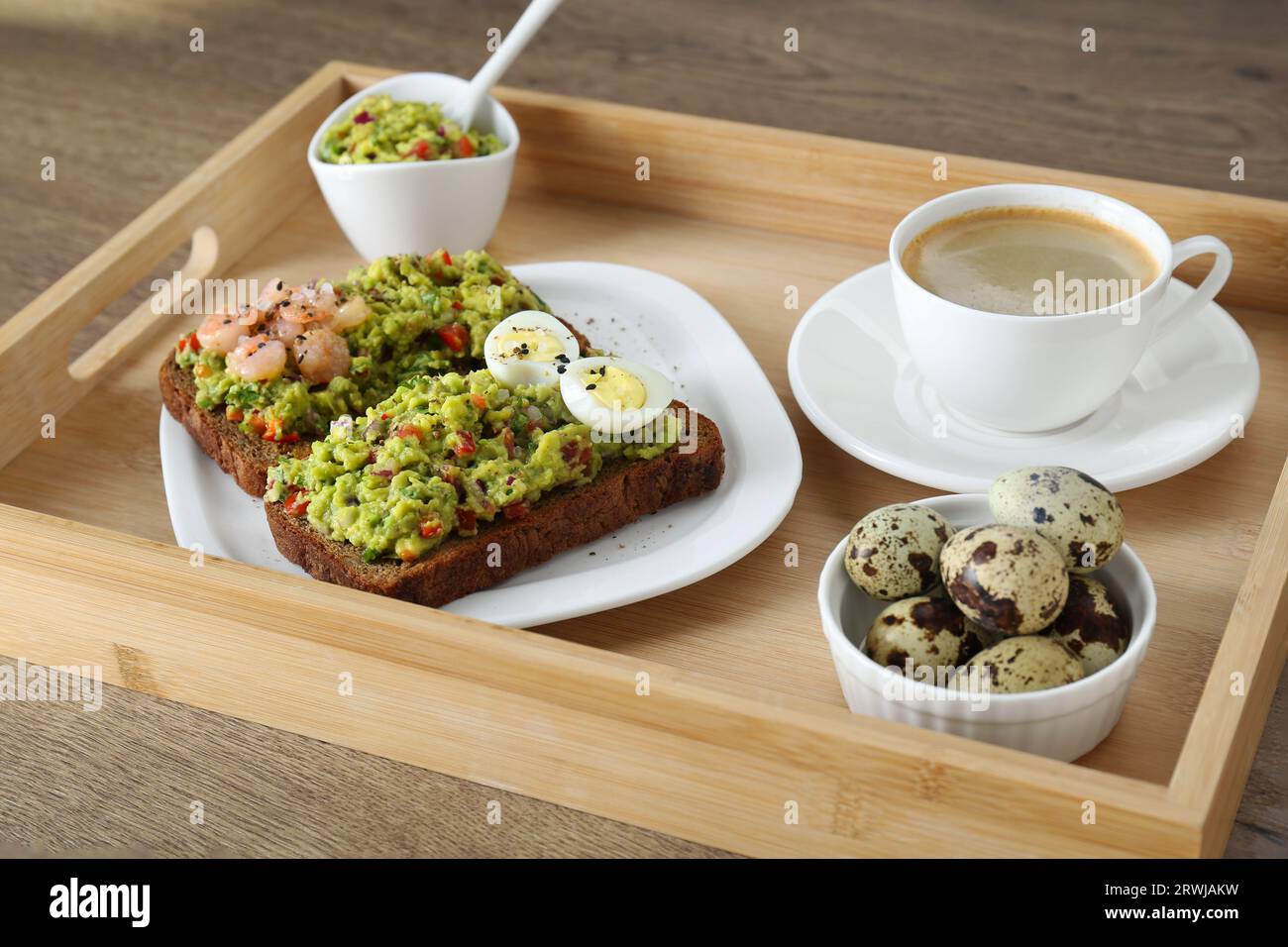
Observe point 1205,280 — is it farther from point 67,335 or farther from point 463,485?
point 67,335

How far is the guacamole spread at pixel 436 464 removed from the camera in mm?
1695

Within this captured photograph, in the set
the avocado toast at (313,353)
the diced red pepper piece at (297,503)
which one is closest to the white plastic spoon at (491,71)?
the avocado toast at (313,353)

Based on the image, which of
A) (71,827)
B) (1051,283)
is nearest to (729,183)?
(1051,283)

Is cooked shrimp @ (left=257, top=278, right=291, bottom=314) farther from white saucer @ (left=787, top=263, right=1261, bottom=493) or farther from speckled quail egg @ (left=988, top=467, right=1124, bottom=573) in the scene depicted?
speckled quail egg @ (left=988, top=467, right=1124, bottom=573)

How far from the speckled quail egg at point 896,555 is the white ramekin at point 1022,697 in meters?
0.04

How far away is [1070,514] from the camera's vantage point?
154 cm

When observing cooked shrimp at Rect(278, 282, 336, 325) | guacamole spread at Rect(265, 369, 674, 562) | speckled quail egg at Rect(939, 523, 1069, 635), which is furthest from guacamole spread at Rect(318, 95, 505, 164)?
speckled quail egg at Rect(939, 523, 1069, 635)

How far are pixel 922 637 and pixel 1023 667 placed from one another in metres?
0.11

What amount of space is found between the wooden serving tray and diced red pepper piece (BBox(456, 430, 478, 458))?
0.25m

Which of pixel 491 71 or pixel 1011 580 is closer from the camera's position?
pixel 1011 580

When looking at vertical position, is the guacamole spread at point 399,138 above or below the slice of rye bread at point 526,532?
above

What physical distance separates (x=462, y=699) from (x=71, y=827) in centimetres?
49

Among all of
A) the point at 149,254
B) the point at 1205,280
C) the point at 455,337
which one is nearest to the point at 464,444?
the point at 455,337

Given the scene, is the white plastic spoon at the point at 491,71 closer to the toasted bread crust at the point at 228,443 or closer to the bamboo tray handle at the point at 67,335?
the bamboo tray handle at the point at 67,335
